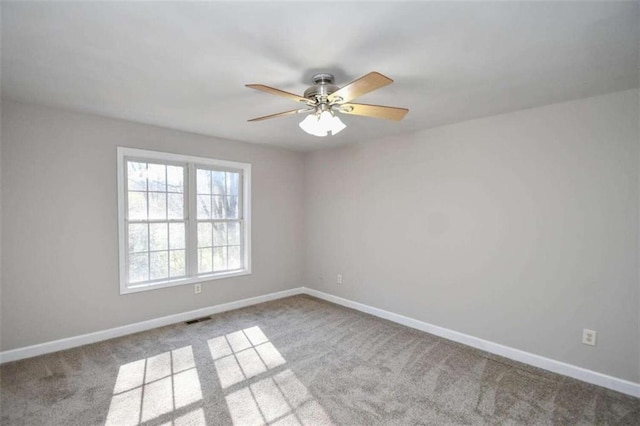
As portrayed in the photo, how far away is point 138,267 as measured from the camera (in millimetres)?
3561

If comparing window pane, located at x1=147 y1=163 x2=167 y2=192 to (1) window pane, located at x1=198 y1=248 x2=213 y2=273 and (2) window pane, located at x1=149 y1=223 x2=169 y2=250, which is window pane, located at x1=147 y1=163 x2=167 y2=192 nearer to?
(2) window pane, located at x1=149 y1=223 x2=169 y2=250

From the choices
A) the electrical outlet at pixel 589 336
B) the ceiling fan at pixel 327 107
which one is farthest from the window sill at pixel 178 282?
the electrical outlet at pixel 589 336

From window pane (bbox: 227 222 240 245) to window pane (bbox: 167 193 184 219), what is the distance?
0.69 metres

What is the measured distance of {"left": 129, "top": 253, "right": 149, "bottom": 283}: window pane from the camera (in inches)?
138

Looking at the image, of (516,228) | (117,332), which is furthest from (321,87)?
(117,332)

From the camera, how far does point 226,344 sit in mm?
3180

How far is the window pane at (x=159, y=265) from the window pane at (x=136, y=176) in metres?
0.80

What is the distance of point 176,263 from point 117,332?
3.06 ft

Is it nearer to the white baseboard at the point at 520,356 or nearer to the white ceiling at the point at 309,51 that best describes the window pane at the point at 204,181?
the white ceiling at the point at 309,51

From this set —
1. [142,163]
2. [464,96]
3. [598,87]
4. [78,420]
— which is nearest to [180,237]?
[142,163]

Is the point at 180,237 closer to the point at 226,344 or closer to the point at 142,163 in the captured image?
the point at 142,163

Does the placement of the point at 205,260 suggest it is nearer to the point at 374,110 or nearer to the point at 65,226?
the point at 65,226

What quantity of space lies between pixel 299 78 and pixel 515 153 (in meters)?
2.17

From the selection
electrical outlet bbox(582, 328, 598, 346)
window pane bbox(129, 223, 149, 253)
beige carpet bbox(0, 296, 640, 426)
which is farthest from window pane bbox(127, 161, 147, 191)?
electrical outlet bbox(582, 328, 598, 346)
